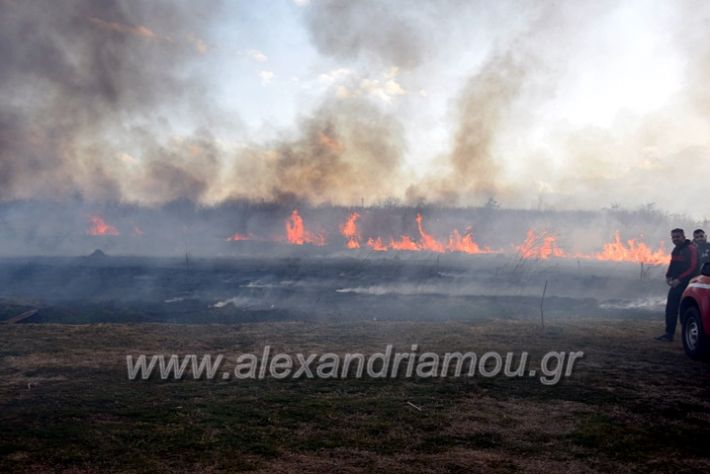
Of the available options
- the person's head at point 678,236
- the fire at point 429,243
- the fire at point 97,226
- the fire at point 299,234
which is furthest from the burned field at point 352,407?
the fire at point 97,226

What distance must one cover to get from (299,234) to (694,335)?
2857 inches

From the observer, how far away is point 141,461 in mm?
5180

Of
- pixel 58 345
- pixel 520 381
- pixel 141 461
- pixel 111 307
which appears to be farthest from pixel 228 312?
pixel 141 461

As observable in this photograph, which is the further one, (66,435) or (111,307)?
(111,307)

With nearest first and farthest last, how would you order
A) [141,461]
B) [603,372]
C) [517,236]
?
[141,461]
[603,372]
[517,236]

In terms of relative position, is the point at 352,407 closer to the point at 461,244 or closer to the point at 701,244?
the point at 701,244

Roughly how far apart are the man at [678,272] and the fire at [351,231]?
67341mm

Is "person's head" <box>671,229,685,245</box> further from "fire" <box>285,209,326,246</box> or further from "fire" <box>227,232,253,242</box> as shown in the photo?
"fire" <box>227,232,253,242</box>

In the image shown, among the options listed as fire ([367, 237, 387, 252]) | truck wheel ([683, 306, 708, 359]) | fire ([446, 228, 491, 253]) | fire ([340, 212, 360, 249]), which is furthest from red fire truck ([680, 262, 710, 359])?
fire ([340, 212, 360, 249])

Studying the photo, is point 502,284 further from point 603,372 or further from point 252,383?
point 252,383

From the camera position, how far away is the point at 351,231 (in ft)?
262

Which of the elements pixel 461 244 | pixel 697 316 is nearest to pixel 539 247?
pixel 461 244

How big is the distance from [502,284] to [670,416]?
1226 inches

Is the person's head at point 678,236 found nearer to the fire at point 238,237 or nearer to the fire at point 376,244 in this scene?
the fire at point 376,244
